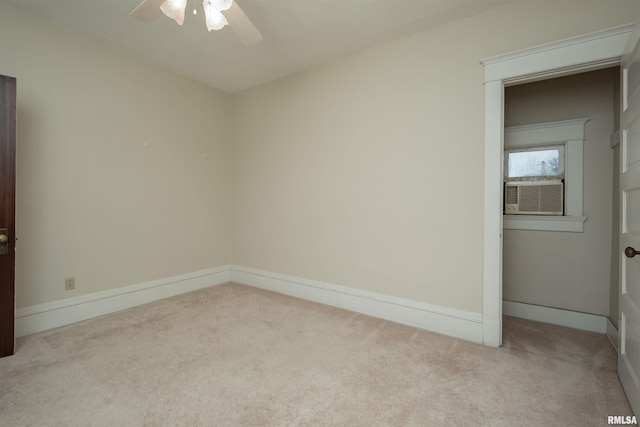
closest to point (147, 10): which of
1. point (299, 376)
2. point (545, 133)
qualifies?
point (299, 376)

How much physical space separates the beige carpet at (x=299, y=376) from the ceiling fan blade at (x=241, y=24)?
2.26 m

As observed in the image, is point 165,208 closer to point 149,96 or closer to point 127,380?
point 149,96

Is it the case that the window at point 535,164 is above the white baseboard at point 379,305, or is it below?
above

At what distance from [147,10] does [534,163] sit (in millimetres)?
3490

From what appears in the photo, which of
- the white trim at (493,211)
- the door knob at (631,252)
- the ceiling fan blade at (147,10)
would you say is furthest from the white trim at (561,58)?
the ceiling fan blade at (147,10)

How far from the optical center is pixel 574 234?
2639mm

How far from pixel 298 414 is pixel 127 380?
44.3 inches

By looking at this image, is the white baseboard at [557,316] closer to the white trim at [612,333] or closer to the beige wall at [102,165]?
the white trim at [612,333]

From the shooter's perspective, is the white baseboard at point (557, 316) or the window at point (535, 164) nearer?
the white baseboard at point (557, 316)

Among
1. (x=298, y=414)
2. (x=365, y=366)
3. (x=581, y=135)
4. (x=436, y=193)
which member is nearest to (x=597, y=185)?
(x=581, y=135)

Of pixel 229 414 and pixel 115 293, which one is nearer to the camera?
pixel 229 414

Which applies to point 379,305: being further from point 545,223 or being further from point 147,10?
point 147,10

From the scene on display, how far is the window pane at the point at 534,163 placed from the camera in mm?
2787

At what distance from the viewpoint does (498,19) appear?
2223 millimetres
